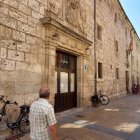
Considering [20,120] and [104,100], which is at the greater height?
[20,120]

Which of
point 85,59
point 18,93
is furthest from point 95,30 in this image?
point 18,93

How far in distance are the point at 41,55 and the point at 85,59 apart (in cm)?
350

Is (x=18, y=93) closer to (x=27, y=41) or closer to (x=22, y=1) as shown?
(x=27, y=41)

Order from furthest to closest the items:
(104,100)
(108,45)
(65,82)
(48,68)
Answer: (108,45)
(104,100)
(65,82)
(48,68)

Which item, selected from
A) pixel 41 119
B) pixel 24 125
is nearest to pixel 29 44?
pixel 24 125

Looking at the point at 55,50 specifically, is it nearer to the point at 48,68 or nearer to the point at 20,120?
the point at 48,68

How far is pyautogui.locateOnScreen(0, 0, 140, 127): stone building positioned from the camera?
15.0 ft

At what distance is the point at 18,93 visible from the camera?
15.6 feet

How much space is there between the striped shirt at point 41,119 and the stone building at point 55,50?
2.25 metres

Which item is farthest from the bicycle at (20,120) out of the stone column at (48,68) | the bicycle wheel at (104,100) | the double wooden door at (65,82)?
the bicycle wheel at (104,100)

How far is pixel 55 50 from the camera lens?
6.26 metres

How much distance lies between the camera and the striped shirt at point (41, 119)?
231 centimetres

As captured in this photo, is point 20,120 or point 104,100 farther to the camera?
point 104,100

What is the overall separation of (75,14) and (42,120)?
20.9ft
